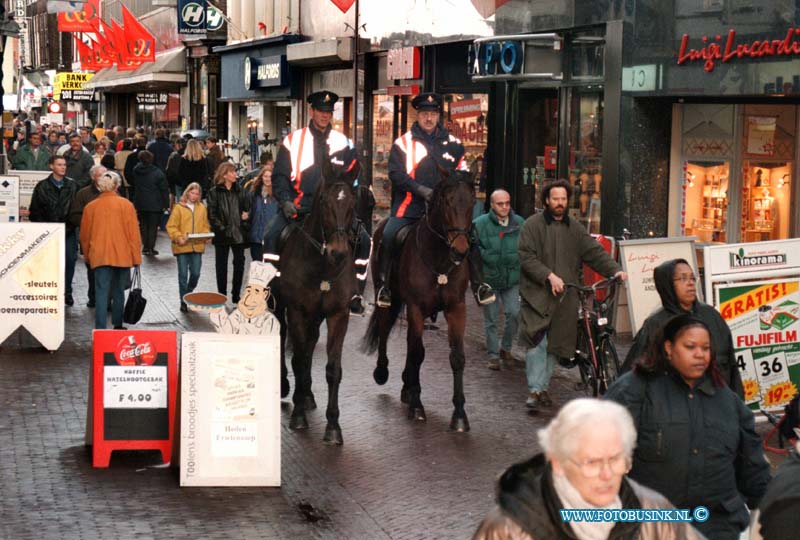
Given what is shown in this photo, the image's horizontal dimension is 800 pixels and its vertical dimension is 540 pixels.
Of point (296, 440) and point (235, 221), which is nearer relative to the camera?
point (296, 440)

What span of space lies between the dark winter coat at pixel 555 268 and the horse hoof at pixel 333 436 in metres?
2.04

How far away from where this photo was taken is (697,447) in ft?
20.2

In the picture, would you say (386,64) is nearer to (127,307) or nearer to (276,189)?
(127,307)

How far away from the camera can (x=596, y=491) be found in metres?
4.40

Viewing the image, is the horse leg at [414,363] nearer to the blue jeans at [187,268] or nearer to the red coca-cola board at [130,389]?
the red coca-cola board at [130,389]

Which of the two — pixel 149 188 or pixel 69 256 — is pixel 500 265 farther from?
pixel 149 188

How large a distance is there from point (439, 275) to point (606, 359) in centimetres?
169

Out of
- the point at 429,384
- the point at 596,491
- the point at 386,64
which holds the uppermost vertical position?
the point at 386,64

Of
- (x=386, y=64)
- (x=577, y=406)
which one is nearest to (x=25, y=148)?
(x=386, y=64)

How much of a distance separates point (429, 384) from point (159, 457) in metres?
3.71

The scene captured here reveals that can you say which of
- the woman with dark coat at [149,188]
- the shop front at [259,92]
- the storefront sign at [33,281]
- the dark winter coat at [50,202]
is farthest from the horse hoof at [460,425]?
→ the shop front at [259,92]

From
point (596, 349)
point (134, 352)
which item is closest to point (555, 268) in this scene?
point (596, 349)

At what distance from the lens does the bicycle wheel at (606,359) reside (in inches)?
492

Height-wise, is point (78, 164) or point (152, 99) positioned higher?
point (152, 99)
